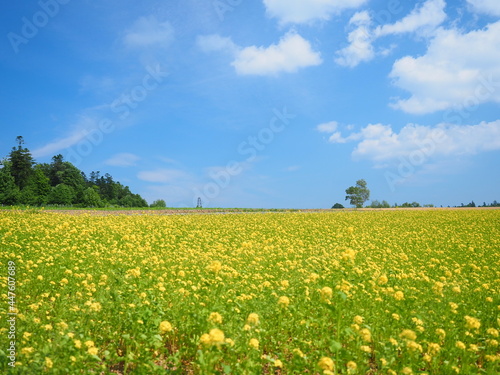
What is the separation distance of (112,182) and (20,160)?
25.6 metres

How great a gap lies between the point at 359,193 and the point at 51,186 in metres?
84.6

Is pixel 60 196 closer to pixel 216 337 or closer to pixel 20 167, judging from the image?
pixel 20 167

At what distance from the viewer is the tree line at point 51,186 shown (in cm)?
5594

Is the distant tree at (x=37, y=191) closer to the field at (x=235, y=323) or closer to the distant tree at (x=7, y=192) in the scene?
the distant tree at (x=7, y=192)

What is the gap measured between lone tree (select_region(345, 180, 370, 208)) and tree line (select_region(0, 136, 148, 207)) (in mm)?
61190

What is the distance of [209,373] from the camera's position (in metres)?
3.41

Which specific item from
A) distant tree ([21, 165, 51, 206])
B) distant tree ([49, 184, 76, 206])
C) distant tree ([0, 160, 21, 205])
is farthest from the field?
distant tree ([49, 184, 76, 206])

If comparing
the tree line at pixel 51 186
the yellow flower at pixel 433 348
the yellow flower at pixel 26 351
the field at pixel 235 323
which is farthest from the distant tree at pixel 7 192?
the yellow flower at pixel 433 348

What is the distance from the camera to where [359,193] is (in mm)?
96125

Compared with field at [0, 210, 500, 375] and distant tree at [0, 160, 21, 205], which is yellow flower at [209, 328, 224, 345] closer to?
field at [0, 210, 500, 375]

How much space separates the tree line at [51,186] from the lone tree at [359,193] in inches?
2409

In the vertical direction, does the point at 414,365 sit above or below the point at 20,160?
below

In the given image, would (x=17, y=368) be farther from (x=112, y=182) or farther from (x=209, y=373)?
(x=112, y=182)

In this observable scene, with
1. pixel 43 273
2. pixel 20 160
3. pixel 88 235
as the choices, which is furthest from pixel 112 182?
pixel 43 273
